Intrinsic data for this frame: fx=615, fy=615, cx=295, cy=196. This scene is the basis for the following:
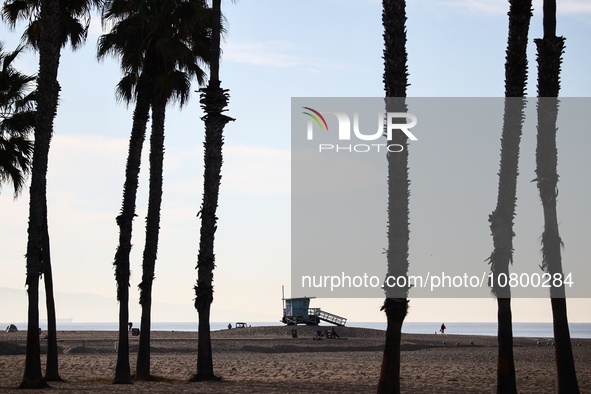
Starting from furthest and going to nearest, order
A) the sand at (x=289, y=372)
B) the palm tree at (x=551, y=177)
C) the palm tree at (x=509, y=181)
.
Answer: the sand at (x=289, y=372) < the palm tree at (x=551, y=177) < the palm tree at (x=509, y=181)

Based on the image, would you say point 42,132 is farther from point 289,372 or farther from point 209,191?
point 289,372

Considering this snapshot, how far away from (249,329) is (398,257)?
145 ft

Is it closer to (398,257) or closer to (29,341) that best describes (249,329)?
(29,341)

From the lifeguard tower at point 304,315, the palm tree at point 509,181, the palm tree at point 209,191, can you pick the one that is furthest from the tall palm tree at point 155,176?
the lifeguard tower at point 304,315

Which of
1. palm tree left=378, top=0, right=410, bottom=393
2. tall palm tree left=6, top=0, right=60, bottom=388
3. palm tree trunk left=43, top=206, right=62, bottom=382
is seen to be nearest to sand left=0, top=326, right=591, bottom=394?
palm tree trunk left=43, top=206, right=62, bottom=382

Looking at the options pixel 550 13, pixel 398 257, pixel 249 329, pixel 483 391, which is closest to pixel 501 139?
pixel 550 13

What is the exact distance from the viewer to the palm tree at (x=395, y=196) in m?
11.5

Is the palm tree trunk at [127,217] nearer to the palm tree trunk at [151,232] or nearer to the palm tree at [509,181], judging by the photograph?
the palm tree trunk at [151,232]

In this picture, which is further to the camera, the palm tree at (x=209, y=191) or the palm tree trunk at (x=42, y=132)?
the palm tree at (x=209, y=191)

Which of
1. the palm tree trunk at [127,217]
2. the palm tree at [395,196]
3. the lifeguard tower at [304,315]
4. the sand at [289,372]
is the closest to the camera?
the palm tree at [395,196]

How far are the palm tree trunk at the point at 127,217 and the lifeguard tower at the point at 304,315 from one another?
1658 inches

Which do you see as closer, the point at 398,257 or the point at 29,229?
the point at 398,257

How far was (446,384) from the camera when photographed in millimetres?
17391

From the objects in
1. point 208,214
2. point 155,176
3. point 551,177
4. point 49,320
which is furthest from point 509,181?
point 49,320
